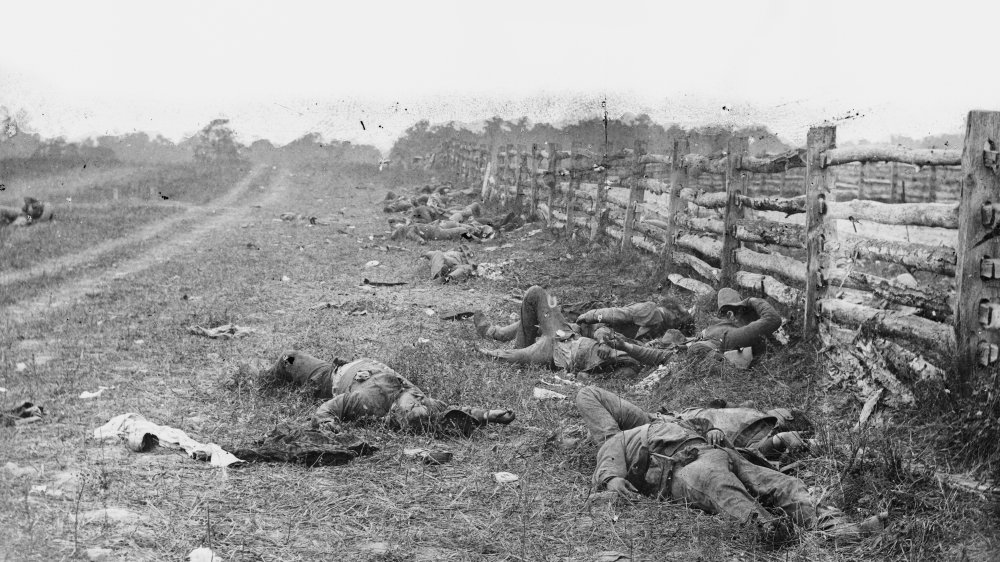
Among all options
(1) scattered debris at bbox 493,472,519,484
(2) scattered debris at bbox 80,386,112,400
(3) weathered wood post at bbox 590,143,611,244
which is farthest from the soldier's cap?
(3) weathered wood post at bbox 590,143,611,244

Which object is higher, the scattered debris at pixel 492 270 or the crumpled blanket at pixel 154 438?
the crumpled blanket at pixel 154 438

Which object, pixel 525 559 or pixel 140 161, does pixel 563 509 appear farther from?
pixel 140 161

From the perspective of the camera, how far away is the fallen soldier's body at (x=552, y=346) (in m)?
6.74

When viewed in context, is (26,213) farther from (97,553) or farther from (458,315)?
(97,553)

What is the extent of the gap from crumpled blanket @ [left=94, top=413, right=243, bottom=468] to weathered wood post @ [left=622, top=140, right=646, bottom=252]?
24.9ft

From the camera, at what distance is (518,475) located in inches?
182

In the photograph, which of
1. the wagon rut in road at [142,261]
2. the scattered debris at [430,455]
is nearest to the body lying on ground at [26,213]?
the wagon rut in road at [142,261]

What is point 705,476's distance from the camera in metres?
4.04

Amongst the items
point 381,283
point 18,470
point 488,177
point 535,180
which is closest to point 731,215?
point 381,283

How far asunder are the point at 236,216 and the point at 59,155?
3970 millimetres

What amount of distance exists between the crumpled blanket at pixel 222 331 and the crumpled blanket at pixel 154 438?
8.53 ft

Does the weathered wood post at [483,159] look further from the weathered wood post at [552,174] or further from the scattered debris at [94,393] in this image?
the scattered debris at [94,393]

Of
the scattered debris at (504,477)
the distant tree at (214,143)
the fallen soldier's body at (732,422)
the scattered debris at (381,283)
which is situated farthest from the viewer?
the distant tree at (214,143)

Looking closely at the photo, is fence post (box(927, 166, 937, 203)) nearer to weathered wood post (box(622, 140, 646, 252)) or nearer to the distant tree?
weathered wood post (box(622, 140, 646, 252))
